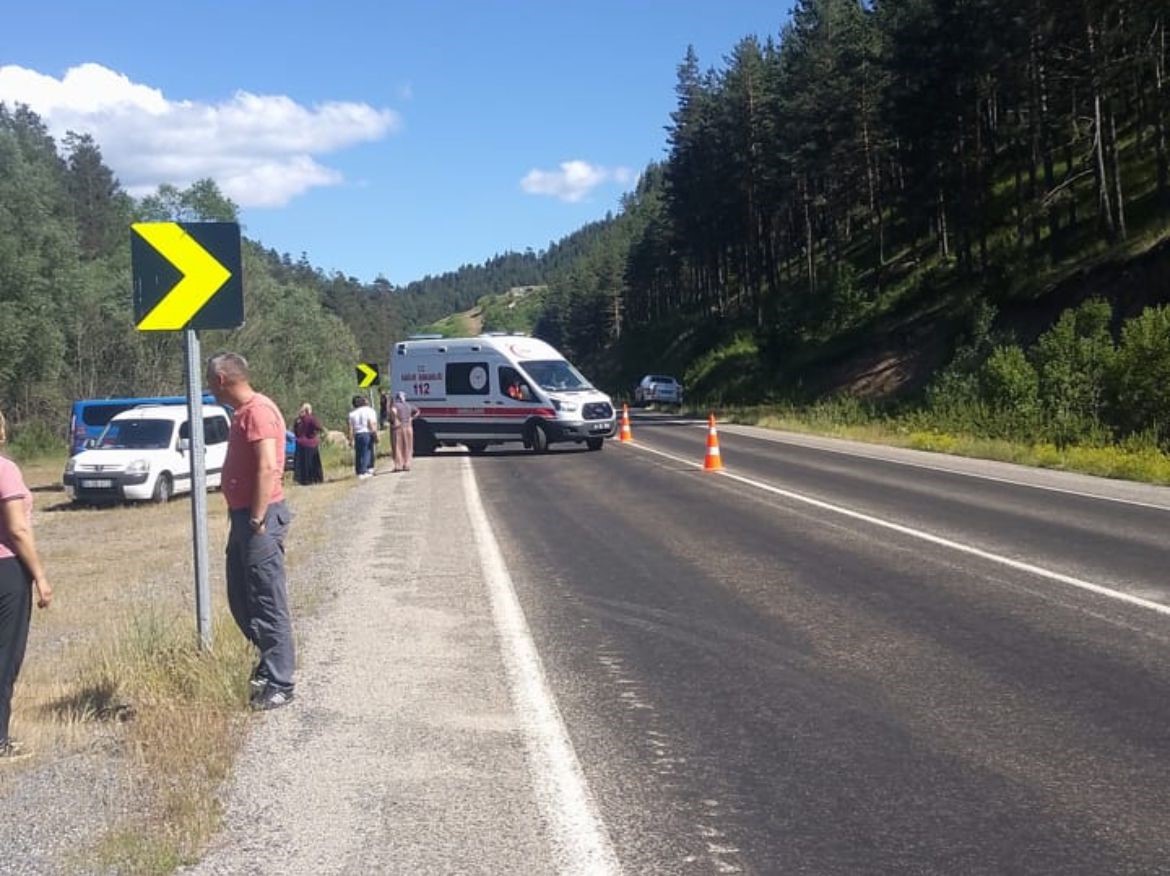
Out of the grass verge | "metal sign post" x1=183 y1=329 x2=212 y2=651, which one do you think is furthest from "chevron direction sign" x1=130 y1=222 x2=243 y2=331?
the grass verge

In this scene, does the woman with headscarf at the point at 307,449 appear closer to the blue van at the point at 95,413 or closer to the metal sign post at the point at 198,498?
the blue van at the point at 95,413

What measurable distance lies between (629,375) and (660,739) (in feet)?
321

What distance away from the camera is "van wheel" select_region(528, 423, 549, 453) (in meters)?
27.5

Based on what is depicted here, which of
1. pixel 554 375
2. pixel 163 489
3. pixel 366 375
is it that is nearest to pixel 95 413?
pixel 366 375

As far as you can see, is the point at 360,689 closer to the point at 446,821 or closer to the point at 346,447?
the point at 446,821

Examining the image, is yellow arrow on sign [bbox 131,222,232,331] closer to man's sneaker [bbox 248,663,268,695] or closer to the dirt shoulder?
man's sneaker [bbox 248,663,268,695]

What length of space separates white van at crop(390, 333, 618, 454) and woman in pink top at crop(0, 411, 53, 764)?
69.3 ft

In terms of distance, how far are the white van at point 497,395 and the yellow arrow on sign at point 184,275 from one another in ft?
65.7

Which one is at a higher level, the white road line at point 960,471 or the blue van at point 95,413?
the blue van at point 95,413

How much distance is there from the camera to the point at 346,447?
39.0 metres

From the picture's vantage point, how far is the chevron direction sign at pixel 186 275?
7.10 metres

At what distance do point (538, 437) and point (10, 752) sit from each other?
71.0 feet

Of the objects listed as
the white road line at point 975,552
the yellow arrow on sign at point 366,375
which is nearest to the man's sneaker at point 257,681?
the white road line at point 975,552

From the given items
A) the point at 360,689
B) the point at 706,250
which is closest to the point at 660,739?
the point at 360,689
